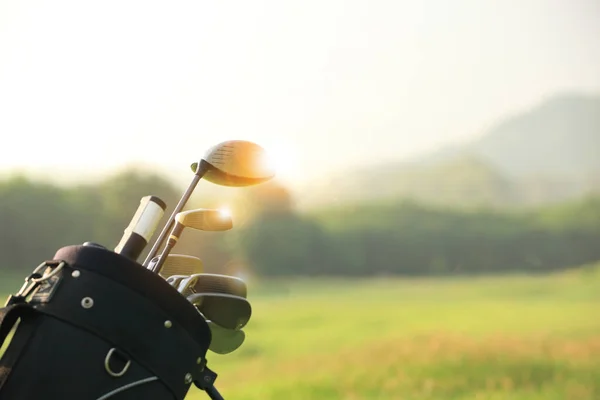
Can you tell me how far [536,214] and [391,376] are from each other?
2411 millimetres

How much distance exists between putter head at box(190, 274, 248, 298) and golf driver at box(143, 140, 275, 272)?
2.5 inches

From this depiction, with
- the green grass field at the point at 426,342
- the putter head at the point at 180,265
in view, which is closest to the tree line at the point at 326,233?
the green grass field at the point at 426,342

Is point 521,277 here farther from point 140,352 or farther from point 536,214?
point 140,352

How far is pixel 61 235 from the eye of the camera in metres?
4.25

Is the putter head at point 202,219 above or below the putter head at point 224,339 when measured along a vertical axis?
above

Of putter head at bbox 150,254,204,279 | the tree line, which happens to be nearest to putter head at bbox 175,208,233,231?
putter head at bbox 150,254,204,279

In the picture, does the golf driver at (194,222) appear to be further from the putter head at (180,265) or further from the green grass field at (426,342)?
the green grass field at (426,342)

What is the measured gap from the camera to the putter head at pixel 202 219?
2.26 feet

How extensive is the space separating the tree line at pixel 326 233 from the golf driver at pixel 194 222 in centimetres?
291

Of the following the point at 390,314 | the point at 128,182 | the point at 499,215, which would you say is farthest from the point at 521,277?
the point at 128,182

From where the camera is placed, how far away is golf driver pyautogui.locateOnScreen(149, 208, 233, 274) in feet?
2.25

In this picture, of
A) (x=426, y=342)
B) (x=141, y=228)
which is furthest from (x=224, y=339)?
(x=426, y=342)

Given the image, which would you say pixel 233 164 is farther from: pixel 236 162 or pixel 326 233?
pixel 326 233

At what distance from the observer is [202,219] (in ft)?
2.27
